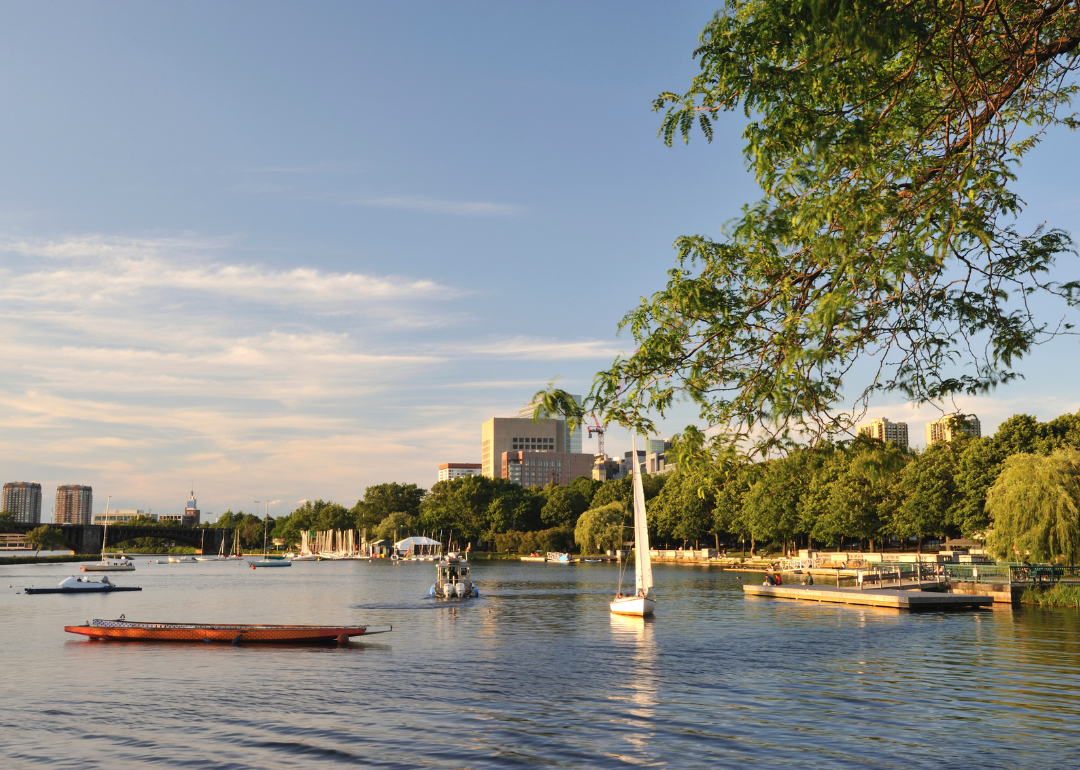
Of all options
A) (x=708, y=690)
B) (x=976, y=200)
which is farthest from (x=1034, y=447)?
(x=976, y=200)

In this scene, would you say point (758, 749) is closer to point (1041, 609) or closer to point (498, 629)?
point (498, 629)

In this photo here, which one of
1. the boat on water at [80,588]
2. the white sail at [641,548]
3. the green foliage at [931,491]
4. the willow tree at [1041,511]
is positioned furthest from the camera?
the green foliage at [931,491]

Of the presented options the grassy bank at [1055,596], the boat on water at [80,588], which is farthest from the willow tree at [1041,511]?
the boat on water at [80,588]

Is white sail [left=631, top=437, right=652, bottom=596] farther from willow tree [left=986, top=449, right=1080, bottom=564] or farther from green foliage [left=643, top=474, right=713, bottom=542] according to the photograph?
green foliage [left=643, top=474, right=713, bottom=542]

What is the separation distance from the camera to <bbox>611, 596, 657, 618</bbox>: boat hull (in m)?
57.4

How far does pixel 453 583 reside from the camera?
79.6 m

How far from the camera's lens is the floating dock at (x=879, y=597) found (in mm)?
60156

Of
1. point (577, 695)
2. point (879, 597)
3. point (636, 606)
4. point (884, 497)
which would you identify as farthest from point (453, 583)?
point (884, 497)

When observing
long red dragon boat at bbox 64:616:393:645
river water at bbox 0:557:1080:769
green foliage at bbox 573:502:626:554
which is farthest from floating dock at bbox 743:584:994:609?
green foliage at bbox 573:502:626:554

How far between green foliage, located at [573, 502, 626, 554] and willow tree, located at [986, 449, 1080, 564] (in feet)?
358

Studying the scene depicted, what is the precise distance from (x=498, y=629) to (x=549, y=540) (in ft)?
461

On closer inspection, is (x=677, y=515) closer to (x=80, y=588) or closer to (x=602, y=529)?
(x=602, y=529)

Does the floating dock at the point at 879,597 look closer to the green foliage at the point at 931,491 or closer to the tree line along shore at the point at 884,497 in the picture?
the tree line along shore at the point at 884,497

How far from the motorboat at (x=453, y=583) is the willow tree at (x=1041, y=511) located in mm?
45277
